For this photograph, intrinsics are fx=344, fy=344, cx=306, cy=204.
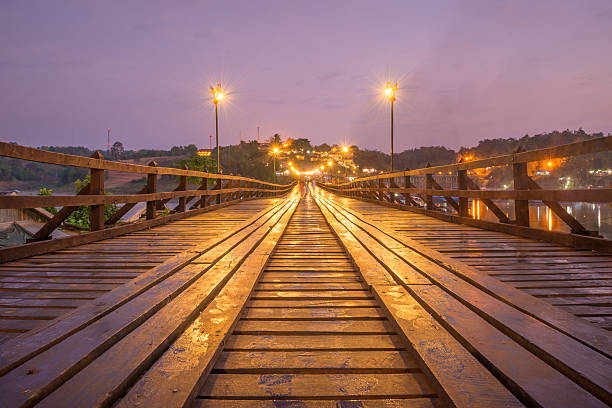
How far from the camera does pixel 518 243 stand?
4480 millimetres

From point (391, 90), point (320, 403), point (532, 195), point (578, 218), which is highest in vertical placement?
point (391, 90)

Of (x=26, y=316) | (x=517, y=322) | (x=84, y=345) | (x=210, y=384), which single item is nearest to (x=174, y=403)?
(x=210, y=384)

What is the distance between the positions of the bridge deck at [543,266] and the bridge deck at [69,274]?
328 centimetres

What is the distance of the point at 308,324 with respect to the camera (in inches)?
83.4

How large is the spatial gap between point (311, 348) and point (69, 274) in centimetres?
254

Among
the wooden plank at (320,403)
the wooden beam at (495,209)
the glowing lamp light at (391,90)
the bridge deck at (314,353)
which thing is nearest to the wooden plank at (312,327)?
the bridge deck at (314,353)

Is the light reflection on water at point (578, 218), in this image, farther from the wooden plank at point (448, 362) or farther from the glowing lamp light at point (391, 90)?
the wooden plank at point (448, 362)

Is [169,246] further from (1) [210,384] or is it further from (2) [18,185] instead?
(2) [18,185]

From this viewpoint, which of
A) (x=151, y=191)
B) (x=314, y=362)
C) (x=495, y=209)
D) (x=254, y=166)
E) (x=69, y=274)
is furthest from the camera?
(x=254, y=166)

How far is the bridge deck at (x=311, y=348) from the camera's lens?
52.6 inches

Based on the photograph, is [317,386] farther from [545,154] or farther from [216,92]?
[216,92]

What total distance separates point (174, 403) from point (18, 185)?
494ft

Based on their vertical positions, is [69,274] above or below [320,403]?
above

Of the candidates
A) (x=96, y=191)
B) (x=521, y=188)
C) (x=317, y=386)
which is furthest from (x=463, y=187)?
(x=96, y=191)
